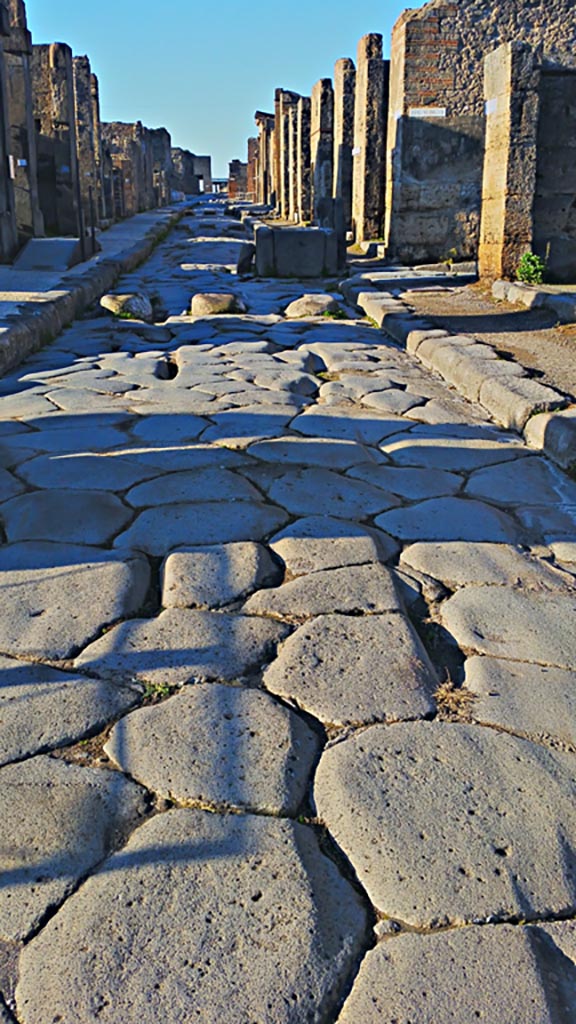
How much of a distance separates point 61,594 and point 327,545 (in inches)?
33.3

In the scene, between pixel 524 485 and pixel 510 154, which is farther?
pixel 510 154

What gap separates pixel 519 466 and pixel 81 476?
1.82m

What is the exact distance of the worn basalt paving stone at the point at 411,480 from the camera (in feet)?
10.9

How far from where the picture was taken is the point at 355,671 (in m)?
2.07

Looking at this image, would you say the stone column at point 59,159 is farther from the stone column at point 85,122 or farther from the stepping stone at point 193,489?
the stepping stone at point 193,489

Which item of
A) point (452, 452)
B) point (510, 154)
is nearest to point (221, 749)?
point (452, 452)

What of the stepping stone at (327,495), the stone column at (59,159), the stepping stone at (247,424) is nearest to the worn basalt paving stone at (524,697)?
the stepping stone at (327,495)

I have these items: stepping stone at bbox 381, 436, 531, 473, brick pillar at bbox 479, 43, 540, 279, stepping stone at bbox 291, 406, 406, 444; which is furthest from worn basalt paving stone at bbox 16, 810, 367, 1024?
brick pillar at bbox 479, 43, 540, 279

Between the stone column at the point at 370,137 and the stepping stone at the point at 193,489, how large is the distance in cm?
1180

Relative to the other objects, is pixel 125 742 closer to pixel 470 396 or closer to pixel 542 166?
pixel 470 396

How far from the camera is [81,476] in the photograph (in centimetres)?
342

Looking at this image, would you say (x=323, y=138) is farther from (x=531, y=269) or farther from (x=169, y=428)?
(x=169, y=428)

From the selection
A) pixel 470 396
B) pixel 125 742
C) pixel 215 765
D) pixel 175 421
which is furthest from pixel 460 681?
pixel 470 396

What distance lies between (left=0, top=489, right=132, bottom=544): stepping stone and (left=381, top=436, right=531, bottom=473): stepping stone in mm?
1287
